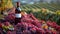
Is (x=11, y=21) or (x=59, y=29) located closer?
(x=59, y=29)

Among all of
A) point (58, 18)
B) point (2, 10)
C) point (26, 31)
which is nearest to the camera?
point (26, 31)

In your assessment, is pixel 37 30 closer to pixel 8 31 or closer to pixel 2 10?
pixel 8 31

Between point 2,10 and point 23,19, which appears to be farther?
point 2,10

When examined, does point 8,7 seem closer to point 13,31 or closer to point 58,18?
point 58,18

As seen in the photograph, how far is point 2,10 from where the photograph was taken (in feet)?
12.0

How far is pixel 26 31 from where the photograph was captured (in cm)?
196

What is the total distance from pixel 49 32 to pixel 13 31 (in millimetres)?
393

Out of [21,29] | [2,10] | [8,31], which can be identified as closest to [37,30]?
[21,29]

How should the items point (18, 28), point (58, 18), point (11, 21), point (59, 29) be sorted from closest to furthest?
point (18, 28)
point (59, 29)
point (11, 21)
point (58, 18)

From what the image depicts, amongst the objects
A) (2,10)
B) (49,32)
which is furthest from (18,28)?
(2,10)

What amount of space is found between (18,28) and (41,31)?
28cm

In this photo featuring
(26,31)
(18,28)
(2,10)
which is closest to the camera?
(26,31)

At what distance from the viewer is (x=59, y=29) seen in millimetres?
2240

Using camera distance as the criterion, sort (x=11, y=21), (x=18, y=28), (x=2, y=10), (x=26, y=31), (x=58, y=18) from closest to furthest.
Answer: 1. (x=26, y=31)
2. (x=18, y=28)
3. (x=11, y=21)
4. (x=58, y=18)
5. (x=2, y=10)
